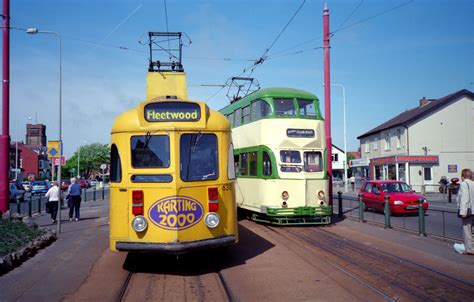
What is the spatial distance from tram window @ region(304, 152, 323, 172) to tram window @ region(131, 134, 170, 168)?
23.8 ft

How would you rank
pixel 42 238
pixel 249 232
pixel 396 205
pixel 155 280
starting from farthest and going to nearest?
1. pixel 396 205
2. pixel 249 232
3. pixel 42 238
4. pixel 155 280

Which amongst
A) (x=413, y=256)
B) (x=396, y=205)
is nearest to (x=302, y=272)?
(x=413, y=256)

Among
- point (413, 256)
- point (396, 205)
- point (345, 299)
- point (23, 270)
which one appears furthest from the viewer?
point (396, 205)

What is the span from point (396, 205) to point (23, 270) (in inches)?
551

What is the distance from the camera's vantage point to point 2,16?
45.8 ft

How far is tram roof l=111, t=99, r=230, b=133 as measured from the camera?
7941 mm

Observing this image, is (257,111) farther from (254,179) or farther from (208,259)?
(208,259)

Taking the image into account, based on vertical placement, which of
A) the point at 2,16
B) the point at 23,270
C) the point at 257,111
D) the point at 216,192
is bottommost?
the point at 23,270

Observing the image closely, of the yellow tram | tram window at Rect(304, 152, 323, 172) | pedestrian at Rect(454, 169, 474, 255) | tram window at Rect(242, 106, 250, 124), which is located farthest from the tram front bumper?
tram window at Rect(242, 106, 250, 124)

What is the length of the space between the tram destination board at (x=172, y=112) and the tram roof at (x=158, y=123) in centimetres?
7

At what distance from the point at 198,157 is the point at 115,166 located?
1.59 metres

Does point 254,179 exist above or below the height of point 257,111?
below

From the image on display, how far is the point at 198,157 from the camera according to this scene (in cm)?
805

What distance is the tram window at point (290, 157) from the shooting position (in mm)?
14102
